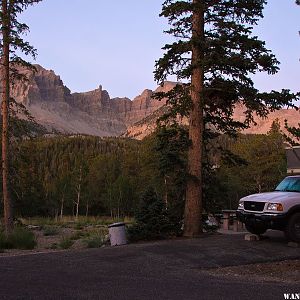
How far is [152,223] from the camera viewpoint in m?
16.2

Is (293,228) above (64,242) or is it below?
above

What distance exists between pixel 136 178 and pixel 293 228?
184ft

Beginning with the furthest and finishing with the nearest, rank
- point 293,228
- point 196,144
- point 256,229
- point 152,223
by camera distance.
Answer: point 196,144, point 152,223, point 256,229, point 293,228

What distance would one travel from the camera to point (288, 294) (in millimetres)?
7789

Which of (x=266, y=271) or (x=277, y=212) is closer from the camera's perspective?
(x=266, y=271)

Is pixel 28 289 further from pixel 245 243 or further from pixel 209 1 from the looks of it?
pixel 209 1

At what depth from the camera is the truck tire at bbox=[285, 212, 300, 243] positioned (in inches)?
521

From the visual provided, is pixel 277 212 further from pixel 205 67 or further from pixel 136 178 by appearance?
pixel 136 178

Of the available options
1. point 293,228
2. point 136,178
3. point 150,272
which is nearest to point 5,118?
point 293,228

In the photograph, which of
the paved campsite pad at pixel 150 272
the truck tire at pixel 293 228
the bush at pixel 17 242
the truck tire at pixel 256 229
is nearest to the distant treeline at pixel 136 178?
the truck tire at pixel 256 229

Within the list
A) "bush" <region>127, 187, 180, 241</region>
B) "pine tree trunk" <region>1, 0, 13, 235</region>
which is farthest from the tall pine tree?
"bush" <region>127, 187, 180, 241</region>

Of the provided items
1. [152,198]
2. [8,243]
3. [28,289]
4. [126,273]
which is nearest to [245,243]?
[152,198]

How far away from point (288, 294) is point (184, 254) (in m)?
4.65

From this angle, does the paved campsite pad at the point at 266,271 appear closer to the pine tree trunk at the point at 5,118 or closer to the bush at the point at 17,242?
the bush at the point at 17,242
